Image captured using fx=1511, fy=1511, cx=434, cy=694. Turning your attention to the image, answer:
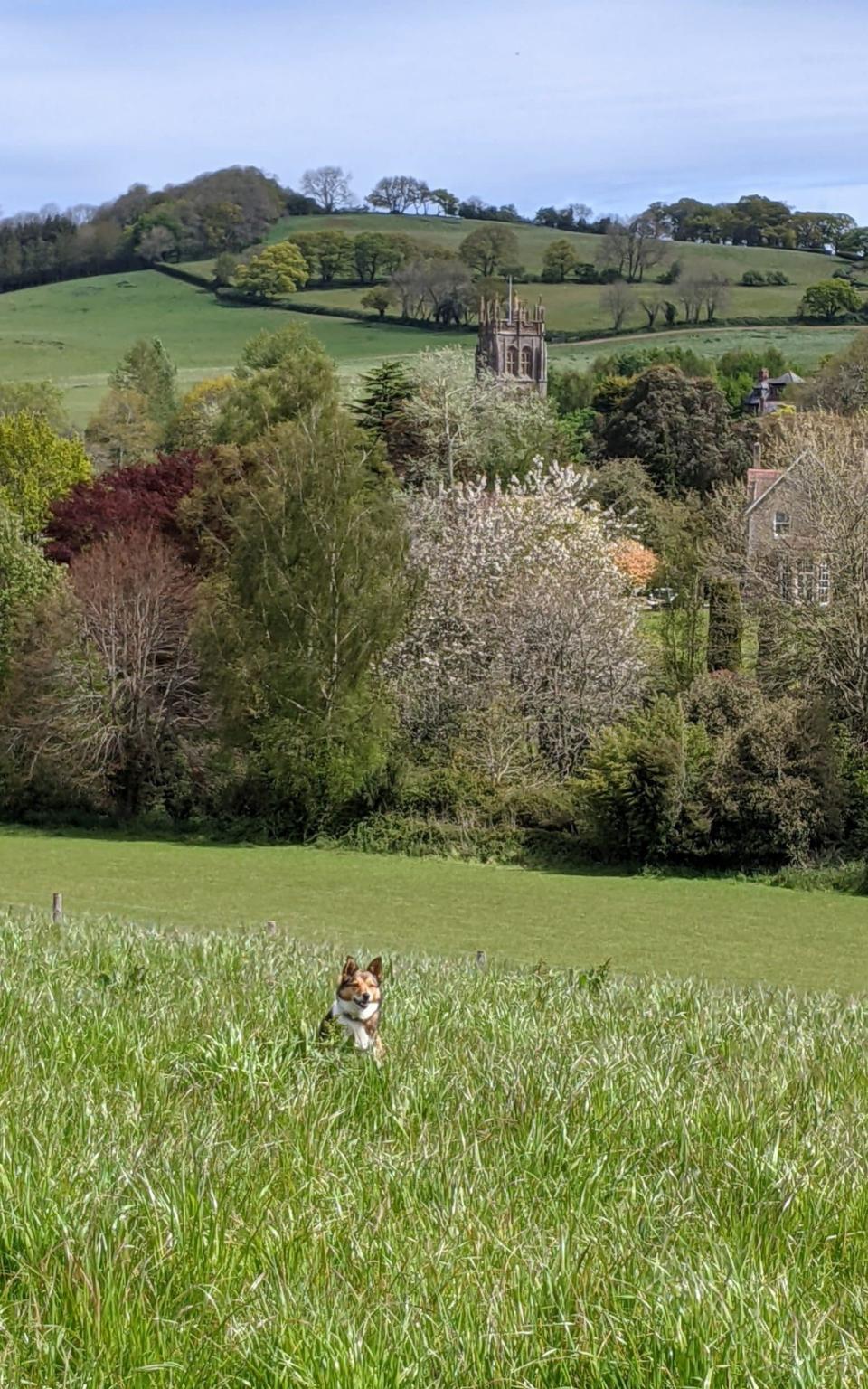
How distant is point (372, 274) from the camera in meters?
161

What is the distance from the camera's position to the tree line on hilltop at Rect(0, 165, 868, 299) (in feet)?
548

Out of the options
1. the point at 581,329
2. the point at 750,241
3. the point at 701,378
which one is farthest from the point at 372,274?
the point at 701,378

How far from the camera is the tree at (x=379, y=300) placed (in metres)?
146

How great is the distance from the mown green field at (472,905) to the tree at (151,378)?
70669 mm

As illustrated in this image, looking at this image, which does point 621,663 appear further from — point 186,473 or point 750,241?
point 750,241

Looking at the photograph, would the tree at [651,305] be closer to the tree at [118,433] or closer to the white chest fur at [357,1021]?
the tree at [118,433]

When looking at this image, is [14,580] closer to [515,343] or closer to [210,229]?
[515,343]

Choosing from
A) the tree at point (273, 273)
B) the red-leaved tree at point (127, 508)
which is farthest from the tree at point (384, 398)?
the tree at point (273, 273)

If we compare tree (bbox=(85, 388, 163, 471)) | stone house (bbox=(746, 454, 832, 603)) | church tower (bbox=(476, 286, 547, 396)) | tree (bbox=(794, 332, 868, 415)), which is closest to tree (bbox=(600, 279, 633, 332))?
church tower (bbox=(476, 286, 547, 396))

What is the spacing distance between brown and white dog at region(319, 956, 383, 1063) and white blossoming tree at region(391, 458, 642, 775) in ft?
92.4

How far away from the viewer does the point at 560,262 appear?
165 metres

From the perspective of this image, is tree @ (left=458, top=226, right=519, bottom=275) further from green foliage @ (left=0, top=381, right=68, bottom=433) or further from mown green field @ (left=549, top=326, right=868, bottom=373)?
green foliage @ (left=0, top=381, right=68, bottom=433)

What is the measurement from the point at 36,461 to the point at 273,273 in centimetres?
9572

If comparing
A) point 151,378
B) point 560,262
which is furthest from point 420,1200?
point 560,262
